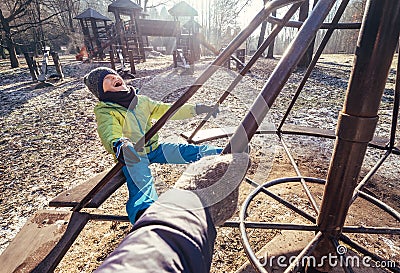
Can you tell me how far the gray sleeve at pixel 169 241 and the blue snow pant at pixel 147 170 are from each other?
938 millimetres

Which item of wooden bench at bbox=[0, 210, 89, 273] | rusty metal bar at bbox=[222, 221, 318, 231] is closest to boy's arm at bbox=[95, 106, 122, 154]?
wooden bench at bbox=[0, 210, 89, 273]

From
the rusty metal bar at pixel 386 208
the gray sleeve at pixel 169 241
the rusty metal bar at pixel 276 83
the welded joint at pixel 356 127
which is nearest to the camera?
the gray sleeve at pixel 169 241

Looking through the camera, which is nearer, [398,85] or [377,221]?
[398,85]

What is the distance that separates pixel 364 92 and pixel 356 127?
13cm

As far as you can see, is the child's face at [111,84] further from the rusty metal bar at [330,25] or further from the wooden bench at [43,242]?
the rusty metal bar at [330,25]

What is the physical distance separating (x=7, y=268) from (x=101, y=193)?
1.87 ft

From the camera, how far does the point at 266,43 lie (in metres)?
1.52

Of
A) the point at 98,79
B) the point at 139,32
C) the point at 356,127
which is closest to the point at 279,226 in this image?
the point at 356,127

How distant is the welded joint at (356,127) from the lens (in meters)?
0.87

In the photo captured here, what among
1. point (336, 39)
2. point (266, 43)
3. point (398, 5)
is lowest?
point (336, 39)

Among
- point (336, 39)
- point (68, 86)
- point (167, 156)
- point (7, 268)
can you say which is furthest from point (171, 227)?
point (336, 39)

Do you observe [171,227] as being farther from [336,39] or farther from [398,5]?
[336,39]

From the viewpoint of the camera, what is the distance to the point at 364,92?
83 cm

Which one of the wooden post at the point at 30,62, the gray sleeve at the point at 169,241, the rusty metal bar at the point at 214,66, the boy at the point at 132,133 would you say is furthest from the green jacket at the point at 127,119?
the wooden post at the point at 30,62
